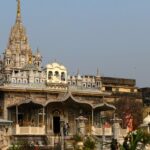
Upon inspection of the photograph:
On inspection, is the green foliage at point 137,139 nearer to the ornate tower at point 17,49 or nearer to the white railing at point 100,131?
the white railing at point 100,131

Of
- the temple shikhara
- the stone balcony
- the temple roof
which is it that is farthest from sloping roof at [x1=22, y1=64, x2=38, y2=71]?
the stone balcony

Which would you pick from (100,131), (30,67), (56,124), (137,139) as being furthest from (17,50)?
(137,139)

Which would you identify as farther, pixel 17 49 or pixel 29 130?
pixel 17 49

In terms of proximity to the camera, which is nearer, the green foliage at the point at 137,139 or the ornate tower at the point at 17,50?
the green foliage at the point at 137,139

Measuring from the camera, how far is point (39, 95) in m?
Result: 45.8

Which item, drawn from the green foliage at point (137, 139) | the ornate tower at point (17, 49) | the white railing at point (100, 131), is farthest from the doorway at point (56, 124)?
the green foliage at point (137, 139)

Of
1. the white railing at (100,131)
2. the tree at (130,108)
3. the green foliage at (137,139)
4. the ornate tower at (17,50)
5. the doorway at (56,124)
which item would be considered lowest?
the green foliage at (137,139)

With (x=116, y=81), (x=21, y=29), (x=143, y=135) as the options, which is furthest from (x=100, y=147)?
(x=116, y=81)

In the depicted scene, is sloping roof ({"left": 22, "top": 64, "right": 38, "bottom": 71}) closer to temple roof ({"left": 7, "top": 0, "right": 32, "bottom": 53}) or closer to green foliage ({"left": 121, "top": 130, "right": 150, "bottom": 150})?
temple roof ({"left": 7, "top": 0, "right": 32, "bottom": 53})

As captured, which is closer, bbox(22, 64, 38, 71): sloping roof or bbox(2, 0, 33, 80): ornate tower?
bbox(22, 64, 38, 71): sloping roof

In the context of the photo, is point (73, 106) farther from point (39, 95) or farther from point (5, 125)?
point (5, 125)

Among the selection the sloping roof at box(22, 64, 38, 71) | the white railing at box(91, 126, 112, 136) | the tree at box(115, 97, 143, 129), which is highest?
the sloping roof at box(22, 64, 38, 71)

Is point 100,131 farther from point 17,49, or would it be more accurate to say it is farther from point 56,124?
point 17,49

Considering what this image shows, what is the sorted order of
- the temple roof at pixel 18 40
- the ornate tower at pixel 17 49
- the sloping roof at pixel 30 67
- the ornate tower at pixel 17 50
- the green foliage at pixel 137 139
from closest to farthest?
the green foliage at pixel 137 139 → the sloping roof at pixel 30 67 → the ornate tower at pixel 17 50 → the ornate tower at pixel 17 49 → the temple roof at pixel 18 40
